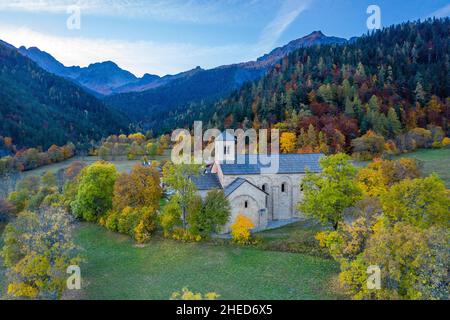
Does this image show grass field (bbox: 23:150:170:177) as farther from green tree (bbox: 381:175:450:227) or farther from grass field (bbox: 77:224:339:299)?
green tree (bbox: 381:175:450:227)

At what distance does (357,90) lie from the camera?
113 metres

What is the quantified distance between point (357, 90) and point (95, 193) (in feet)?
305

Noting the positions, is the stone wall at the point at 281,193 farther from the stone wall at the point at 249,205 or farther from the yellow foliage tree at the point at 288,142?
the yellow foliage tree at the point at 288,142

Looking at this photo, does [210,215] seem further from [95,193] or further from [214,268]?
[95,193]

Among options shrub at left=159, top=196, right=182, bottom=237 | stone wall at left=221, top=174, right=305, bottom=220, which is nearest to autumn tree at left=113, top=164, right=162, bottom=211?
shrub at left=159, top=196, right=182, bottom=237

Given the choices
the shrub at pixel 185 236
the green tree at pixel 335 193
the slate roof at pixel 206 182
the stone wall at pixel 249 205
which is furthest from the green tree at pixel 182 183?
the green tree at pixel 335 193

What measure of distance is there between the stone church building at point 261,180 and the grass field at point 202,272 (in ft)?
26.4

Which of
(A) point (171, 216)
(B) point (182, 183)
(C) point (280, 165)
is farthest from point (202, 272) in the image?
(C) point (280, 165)

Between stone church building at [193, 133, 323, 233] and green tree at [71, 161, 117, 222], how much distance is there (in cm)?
1344

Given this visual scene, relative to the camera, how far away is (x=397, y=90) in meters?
116

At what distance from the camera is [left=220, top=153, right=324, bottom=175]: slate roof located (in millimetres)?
45438

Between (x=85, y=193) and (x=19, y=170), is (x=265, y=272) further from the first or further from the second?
(x=19, y=170)
